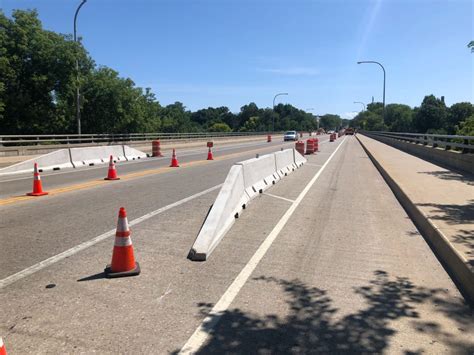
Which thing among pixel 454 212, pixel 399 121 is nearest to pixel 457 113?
pixel 399 121

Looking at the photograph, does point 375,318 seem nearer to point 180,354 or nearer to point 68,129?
point 180,354

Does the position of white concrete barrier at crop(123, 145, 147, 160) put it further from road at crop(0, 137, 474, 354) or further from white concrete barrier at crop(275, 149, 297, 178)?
road at crop(0, 137, 474, 354)

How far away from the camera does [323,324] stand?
12.8 feet

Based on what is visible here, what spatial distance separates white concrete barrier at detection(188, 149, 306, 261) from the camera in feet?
19.5

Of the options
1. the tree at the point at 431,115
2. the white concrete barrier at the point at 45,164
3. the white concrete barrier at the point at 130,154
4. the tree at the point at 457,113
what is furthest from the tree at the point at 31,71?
the tree at the point at 431,115

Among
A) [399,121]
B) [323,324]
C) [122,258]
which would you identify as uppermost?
[399,121]

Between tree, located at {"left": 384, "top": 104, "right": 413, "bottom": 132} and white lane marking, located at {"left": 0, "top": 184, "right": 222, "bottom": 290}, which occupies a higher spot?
tree, located at {"left": 384, "top": 104, "right": 413, "bottom": 132}

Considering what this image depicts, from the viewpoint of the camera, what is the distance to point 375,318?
405 cm

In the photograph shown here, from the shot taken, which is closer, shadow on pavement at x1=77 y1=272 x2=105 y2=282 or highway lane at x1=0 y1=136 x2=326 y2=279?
shadow on pavement at x1=77 y1=272 x2=105 y2=282

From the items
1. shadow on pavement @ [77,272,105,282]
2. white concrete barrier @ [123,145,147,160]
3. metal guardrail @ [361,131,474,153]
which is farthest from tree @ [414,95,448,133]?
shadow on pavement @ [77,272,105,282]

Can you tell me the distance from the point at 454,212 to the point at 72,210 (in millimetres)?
7230

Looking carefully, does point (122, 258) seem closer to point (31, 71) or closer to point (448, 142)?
point (448, 142)

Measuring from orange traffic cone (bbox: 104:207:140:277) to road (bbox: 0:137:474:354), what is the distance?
14 centimetres

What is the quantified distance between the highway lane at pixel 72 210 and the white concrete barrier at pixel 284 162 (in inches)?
80.2
